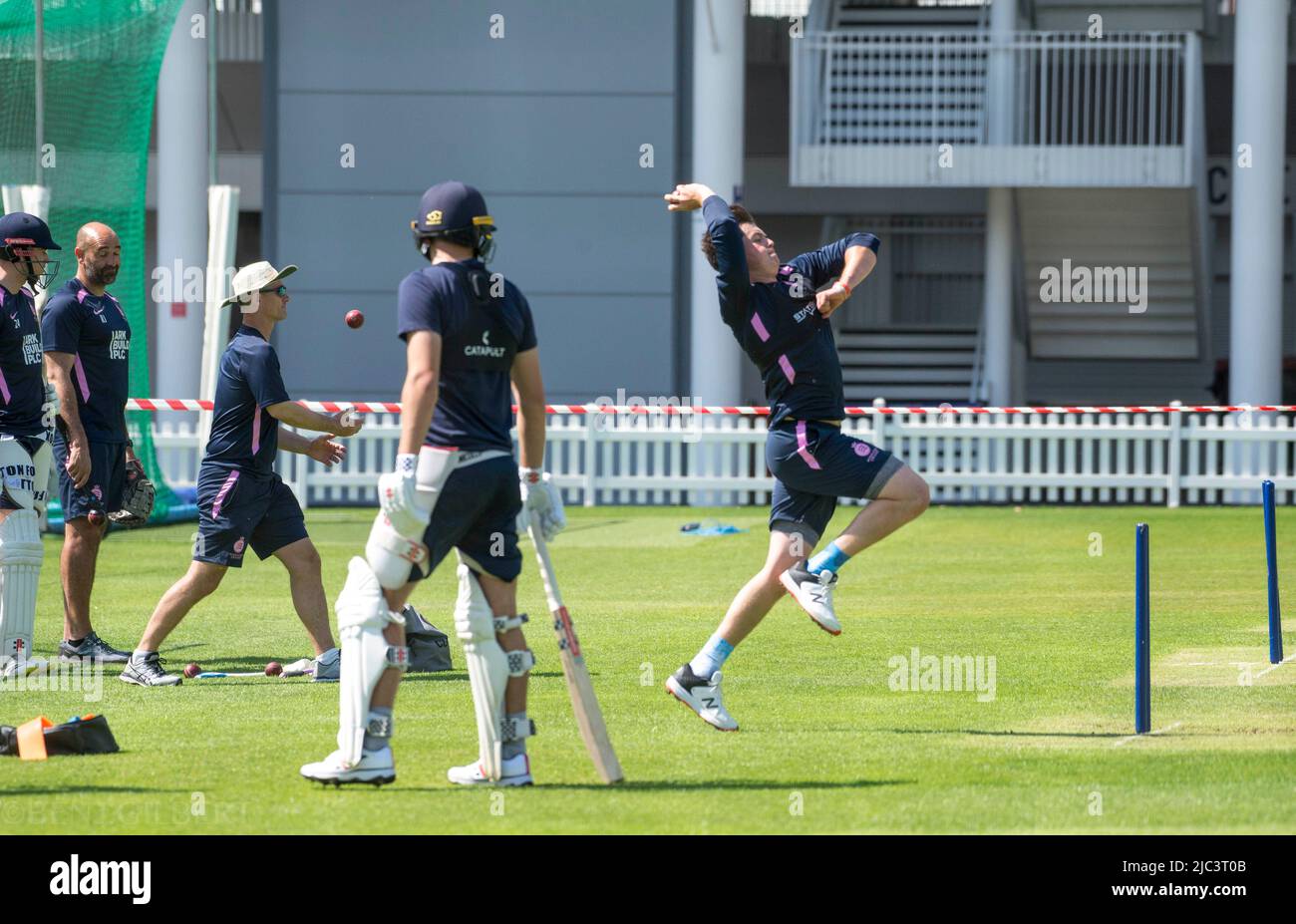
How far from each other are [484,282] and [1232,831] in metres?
2.85

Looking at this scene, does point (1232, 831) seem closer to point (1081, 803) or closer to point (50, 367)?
point (1081, 803)

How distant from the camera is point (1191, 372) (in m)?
31.5

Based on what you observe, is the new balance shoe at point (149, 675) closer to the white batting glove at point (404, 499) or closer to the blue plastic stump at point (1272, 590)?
the white batting glove at point (404, 499)

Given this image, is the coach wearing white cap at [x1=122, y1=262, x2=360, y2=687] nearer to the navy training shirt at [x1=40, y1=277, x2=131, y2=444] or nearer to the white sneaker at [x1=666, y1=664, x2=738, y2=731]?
the navy training shirt at [x1=40, y1=277, x2=131, y2=444]

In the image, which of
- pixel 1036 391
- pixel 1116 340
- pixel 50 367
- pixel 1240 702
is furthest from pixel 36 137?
pixel 1036 391

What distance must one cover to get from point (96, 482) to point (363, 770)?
13.5 ft

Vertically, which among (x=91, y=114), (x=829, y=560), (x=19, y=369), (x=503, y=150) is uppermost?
(x=503, y=150)

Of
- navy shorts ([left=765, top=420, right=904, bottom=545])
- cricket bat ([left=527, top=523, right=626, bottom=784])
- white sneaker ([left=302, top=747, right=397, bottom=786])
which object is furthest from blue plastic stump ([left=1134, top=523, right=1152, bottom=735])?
white sneaker ([left=302, top=747, right=397, bottom=786])

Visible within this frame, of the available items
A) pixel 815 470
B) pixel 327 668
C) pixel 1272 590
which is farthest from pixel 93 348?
pixel 1272 590

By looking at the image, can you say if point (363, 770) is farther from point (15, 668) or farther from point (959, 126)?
point (959, 126)

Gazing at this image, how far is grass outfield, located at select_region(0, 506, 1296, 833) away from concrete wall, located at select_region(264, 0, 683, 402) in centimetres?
908

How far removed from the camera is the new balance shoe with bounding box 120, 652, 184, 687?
918 centimetres

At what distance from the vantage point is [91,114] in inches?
602
